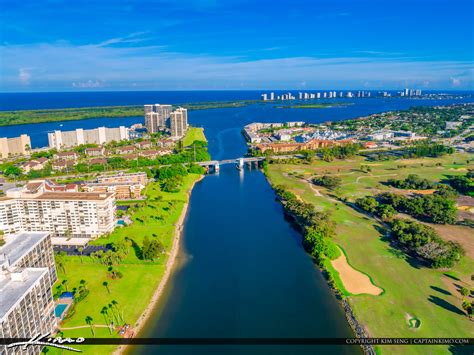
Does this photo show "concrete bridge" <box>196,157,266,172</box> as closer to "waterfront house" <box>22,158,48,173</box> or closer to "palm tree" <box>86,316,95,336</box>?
"waterfront house" <box>22,158,48,173</box>

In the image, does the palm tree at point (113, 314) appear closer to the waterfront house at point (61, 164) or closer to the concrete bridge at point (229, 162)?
the concrete bridge at point (229, 162)

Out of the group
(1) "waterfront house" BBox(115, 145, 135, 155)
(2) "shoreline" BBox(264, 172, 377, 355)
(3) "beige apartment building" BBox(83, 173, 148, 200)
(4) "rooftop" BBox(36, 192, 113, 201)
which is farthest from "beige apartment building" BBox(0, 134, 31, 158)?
(2) "shoreline" BBox(264, 172, 377, 355)

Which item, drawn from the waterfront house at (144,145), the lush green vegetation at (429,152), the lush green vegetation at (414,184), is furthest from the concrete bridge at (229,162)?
the lush green vegetation at (429,152)

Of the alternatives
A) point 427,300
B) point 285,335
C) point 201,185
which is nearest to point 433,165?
point 201,185

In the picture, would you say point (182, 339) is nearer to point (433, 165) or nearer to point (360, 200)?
point (360, 200)

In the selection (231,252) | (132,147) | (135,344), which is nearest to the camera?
(135,344)

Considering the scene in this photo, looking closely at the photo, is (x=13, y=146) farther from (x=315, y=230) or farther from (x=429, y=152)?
(x=429, y=152)

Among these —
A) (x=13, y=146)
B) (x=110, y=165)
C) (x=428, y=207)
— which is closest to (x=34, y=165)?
(x=110, y=165)
